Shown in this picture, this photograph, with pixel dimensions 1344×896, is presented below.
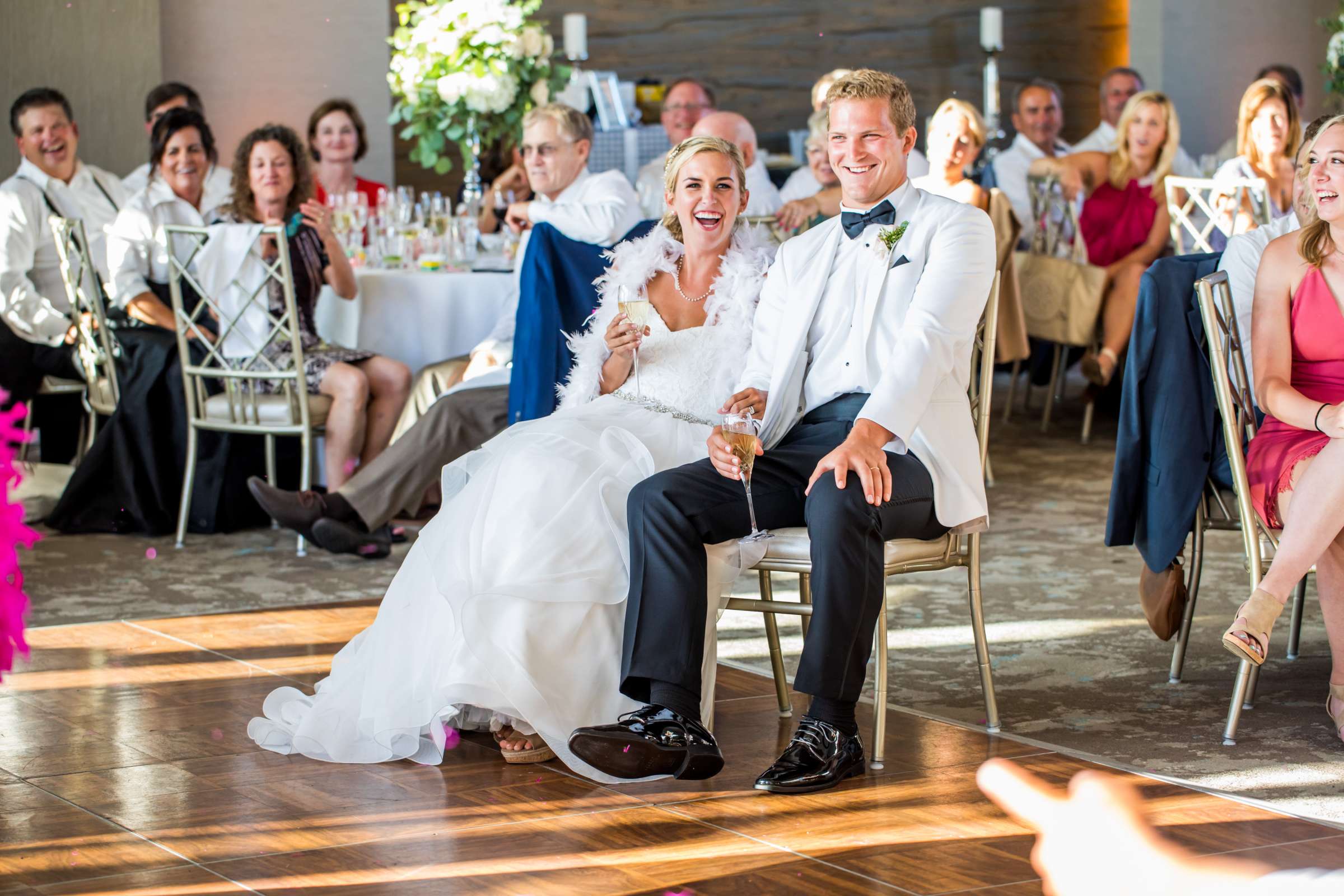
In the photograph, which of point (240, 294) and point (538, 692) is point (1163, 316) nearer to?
point (538, 692)

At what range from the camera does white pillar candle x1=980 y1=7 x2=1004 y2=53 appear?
31.7 feet

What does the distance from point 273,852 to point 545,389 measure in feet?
6.47

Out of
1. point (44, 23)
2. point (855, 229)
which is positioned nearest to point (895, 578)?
point (855, 229)

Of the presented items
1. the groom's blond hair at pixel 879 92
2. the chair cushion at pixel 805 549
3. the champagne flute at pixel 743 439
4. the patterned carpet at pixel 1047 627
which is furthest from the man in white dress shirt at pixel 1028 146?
the champagne flute at pixel 743 439

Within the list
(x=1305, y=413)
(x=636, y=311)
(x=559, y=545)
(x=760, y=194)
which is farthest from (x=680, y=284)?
(x=760, y=194)

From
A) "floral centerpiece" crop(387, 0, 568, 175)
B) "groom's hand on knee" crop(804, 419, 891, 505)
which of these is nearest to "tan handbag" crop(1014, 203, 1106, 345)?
"floral centerpiece" crop(387, 0, 568, 175)

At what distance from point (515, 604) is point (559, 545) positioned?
0.13m

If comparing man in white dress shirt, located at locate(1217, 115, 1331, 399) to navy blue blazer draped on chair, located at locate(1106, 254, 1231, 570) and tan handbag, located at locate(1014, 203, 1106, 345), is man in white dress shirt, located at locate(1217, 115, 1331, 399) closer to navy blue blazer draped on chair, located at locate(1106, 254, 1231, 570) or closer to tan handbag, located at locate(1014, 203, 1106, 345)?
navy blue blazer draped on chair, located at locate(1106, 254, 1231, 570)

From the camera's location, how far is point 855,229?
10.4ft

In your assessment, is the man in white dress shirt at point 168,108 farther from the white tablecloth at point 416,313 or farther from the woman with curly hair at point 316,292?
the white tablecloth at point 416,313

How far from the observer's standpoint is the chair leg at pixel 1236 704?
299 cm

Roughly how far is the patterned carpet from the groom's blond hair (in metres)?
1.21

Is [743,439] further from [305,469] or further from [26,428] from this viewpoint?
[26,428]

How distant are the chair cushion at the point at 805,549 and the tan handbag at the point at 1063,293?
4202 millimetres
